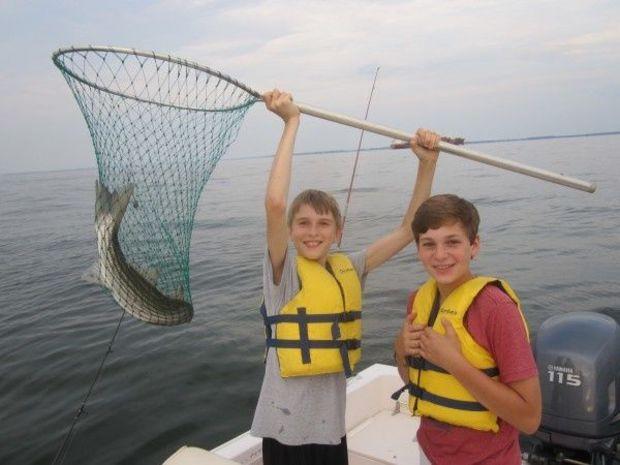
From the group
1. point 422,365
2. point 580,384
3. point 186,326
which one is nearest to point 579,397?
point 580,384

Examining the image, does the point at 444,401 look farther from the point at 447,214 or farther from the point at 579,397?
the point at 579,397

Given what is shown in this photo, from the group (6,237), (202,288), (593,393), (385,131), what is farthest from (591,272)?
(6,237)

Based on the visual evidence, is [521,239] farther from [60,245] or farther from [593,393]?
[60,245]

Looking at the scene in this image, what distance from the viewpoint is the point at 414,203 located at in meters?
3.19

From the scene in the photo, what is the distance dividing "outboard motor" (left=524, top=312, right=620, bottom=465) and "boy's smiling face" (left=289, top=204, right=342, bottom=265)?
2023 millimetres

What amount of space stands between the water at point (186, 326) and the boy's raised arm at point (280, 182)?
458cm

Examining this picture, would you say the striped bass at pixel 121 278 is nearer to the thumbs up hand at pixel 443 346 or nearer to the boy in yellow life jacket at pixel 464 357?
the boy in yellow life jacket at pixel 464 357

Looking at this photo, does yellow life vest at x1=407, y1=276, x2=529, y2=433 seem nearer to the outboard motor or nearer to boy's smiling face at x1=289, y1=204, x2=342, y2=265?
boy's smiling face at x1=289, y1=204, x2=342, y2=265

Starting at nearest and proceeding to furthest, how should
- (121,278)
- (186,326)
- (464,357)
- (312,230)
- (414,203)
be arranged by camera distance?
(464,357), (312,230), (414,203), (121,278), (186,326)

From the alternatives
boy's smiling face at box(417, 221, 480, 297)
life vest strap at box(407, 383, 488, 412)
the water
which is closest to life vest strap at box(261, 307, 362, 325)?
life vest strap at box(407, 383, 488, 412)

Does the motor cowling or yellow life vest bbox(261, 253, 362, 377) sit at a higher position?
yellow life vest bbox(261, 253, 362, 377)

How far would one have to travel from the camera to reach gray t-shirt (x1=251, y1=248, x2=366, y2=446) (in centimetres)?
274

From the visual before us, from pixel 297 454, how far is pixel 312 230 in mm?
1219

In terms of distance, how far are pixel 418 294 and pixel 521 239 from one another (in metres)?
15.0
